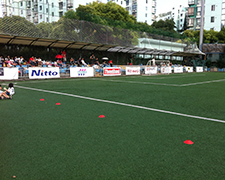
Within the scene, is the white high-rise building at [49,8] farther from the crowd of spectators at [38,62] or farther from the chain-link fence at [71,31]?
the crowd of spectators at [38,62]

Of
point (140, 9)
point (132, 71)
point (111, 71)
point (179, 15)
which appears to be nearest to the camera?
point (111, 71)

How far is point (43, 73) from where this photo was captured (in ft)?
57.9

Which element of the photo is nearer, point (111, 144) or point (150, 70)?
point (111, 144)

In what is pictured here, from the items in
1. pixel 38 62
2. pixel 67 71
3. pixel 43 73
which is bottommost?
pixel 43 73

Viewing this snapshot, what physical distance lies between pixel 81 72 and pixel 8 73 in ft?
22.1

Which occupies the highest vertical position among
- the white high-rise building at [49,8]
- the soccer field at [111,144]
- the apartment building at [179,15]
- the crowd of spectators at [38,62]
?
the apartment building at [179,15]

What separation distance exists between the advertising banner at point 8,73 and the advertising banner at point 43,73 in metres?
1.16

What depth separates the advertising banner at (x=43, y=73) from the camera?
17.1 m

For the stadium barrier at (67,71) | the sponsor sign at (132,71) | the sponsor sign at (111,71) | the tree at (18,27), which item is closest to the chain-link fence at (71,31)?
the tree at (18,27)

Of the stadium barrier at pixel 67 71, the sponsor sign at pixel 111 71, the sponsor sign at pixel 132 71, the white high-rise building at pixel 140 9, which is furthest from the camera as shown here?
the white high-rise building at pixel 140 9

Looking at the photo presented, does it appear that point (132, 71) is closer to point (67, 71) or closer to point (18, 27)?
point (67, 71)

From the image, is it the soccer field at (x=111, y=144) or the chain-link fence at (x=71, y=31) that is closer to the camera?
the soccer field at (x=111, y=144)

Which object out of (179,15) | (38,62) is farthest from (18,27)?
(179,15)

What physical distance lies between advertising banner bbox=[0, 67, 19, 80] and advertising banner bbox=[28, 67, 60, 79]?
116cm
